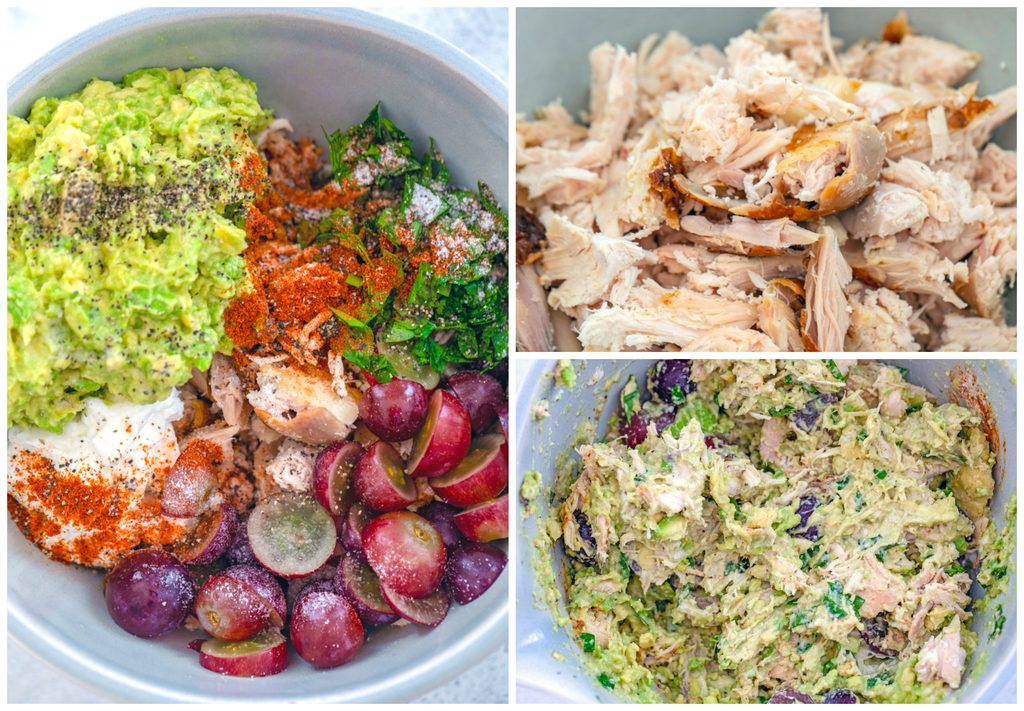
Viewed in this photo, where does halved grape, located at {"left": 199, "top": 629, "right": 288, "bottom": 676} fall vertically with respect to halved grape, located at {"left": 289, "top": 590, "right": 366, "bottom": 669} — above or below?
below

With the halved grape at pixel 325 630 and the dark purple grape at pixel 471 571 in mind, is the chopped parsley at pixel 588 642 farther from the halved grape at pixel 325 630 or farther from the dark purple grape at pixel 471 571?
the halved grape at pixel 325 630

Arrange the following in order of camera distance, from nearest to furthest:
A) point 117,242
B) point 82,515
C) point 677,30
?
point 117,242 < point 82,515 < point 677,30

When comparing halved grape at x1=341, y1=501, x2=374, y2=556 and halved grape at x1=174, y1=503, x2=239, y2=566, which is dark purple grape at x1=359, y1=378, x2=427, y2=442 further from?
halved grape at x1=174, y1=503, x2=239, y2=566

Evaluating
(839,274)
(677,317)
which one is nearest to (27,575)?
(677,317)

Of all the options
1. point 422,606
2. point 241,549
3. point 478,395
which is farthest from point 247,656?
point 478,395

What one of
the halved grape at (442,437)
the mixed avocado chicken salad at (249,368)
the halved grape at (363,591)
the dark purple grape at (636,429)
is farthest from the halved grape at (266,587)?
the dark purple grape at (636,429)

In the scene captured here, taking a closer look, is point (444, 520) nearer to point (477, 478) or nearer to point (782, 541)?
point (477, 478)

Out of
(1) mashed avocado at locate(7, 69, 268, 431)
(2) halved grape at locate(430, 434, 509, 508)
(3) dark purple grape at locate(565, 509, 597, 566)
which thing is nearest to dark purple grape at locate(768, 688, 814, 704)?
(3) dark purple grape at locate(565, 509, 597, 566)

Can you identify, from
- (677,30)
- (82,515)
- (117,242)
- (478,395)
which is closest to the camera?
(117,242)
